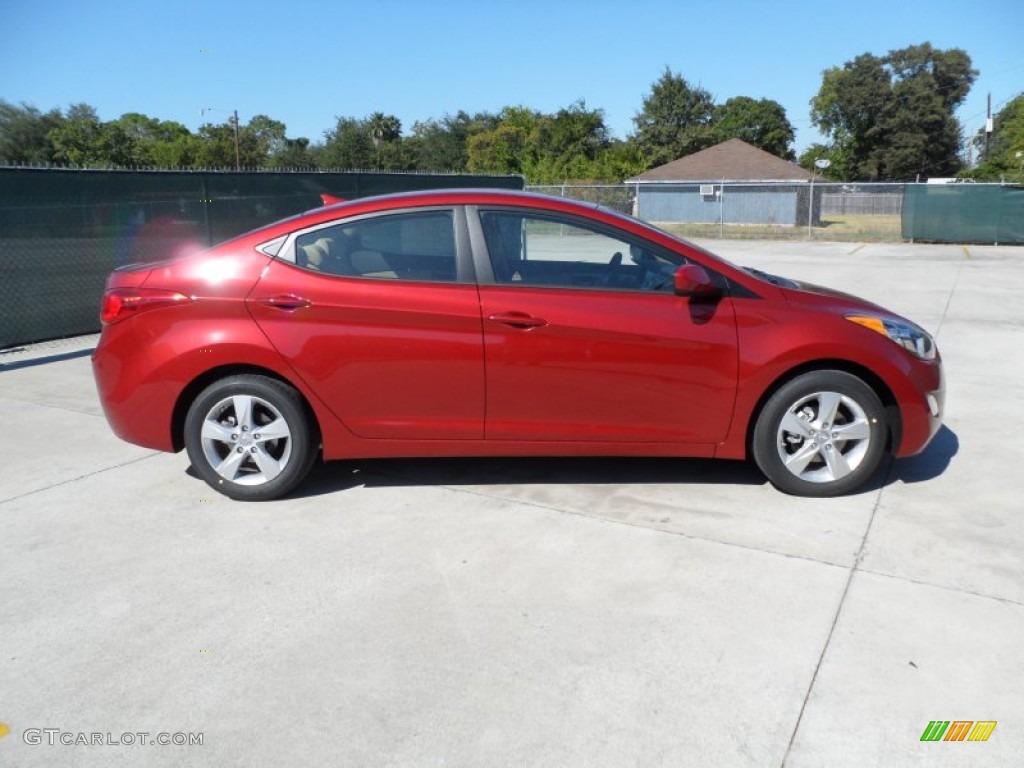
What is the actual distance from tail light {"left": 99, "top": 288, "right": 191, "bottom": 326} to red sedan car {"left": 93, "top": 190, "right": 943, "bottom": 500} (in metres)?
0.01

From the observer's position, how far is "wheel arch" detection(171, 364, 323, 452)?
4.36 meters

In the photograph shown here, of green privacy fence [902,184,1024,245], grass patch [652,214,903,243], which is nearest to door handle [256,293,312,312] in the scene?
green privacy fence [902,184,1024,245]

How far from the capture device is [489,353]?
4.21m

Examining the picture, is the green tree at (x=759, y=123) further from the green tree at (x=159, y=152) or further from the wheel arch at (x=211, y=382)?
the wheel arch at (x=211, y=382)

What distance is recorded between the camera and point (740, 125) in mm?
77375

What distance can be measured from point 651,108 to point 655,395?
63975mm

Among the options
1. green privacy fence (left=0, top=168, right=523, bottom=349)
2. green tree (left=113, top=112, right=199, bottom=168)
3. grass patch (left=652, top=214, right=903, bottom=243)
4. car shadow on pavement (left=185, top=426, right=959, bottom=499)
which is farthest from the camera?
green tree (left=113, top=112, right=199, bottom=168)

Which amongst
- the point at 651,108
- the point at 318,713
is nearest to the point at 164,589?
the point at 318,713

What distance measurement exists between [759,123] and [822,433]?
82.5 metres

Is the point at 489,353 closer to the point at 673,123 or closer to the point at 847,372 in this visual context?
the point at 847,372

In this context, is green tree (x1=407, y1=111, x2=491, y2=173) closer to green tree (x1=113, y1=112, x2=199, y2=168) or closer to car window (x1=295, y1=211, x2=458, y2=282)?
green tree (x1=113, y1=112, x2=199, y2=168)

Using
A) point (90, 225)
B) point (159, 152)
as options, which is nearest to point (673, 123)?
point (159, 152)

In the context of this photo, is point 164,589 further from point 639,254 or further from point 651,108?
point 651,108

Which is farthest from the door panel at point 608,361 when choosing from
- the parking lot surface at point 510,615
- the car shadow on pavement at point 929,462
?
the car shadow on pavement at point 929,462
